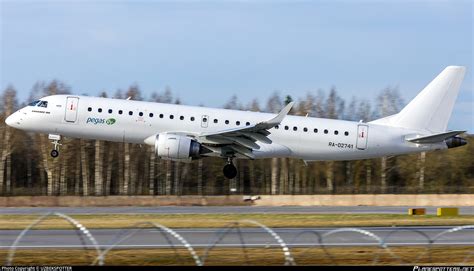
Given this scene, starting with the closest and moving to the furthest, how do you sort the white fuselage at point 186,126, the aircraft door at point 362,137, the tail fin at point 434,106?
the white fuselage at point 186,126 → the aircraft door at point 362,137 → the tail fin at point 434,106

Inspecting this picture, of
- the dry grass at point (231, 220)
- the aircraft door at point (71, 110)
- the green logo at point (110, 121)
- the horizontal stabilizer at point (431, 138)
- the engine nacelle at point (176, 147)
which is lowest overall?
the dry grass at point (231, 220)

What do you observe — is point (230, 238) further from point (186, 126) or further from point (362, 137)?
point (362, 137)

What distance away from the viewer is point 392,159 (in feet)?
261

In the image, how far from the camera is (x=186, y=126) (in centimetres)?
4025

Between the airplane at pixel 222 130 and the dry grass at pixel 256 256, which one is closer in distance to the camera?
the dry grass at pixel 256 256

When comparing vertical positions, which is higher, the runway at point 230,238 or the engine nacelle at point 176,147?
the engine nacelle at point 176,147

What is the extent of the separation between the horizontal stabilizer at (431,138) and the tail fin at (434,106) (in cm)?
92

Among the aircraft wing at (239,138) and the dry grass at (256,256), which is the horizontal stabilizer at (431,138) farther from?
the dry grass at (256,256)

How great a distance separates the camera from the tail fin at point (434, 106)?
4350 centimetres

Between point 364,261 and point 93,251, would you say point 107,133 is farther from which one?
point 364,261

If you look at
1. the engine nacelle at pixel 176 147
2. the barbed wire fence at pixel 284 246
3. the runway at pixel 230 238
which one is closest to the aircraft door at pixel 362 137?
the engine nacelle at pixel 176 147

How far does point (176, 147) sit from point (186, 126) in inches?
66.8

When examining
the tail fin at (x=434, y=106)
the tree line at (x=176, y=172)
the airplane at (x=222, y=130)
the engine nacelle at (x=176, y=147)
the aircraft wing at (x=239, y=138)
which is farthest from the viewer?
the tree line at (x=176, y=172)

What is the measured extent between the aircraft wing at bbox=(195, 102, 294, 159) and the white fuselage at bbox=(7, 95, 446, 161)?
67 centimetres
